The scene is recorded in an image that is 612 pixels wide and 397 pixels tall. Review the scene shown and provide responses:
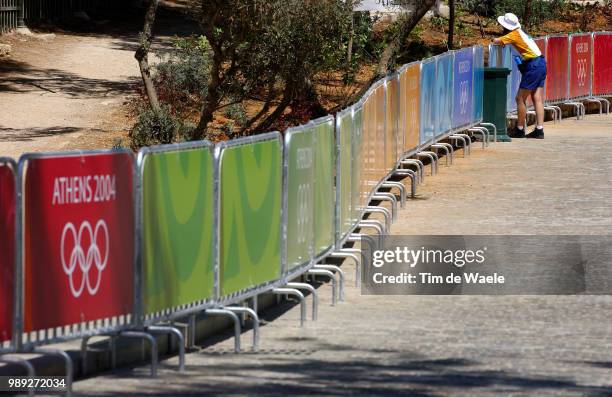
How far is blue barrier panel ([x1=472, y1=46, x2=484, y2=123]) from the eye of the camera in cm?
2269

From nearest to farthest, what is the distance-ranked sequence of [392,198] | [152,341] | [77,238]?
[77,238] → [152,341] → [392,198]

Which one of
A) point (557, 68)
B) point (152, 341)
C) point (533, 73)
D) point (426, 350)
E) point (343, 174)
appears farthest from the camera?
point (557, 68)

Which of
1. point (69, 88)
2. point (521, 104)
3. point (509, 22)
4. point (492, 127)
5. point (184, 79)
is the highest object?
point (509, 22)

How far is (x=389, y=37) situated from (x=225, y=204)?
2725 cm

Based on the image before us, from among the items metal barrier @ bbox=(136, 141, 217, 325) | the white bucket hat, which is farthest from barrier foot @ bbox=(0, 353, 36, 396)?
the white bucket hat

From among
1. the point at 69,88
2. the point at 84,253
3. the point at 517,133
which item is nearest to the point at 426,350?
the point at 84,253

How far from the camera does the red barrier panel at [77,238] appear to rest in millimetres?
8039

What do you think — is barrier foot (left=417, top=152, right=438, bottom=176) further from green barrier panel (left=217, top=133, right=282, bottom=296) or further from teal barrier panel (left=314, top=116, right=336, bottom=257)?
green barrier panel (left=217, top=133, right=282, bottom=296)

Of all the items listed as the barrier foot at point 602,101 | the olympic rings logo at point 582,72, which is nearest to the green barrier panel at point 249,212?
the olympic rings logo at point 582,72

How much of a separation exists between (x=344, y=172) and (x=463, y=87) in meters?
8.91

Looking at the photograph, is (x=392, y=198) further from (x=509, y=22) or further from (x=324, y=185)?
(x=509, y=22)

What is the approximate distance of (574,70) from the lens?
28.2 metres

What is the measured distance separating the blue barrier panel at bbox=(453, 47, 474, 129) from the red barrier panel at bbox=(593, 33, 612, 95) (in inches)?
291

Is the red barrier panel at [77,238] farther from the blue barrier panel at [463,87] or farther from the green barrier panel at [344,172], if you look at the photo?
the blue barrier panel at [463,87]
